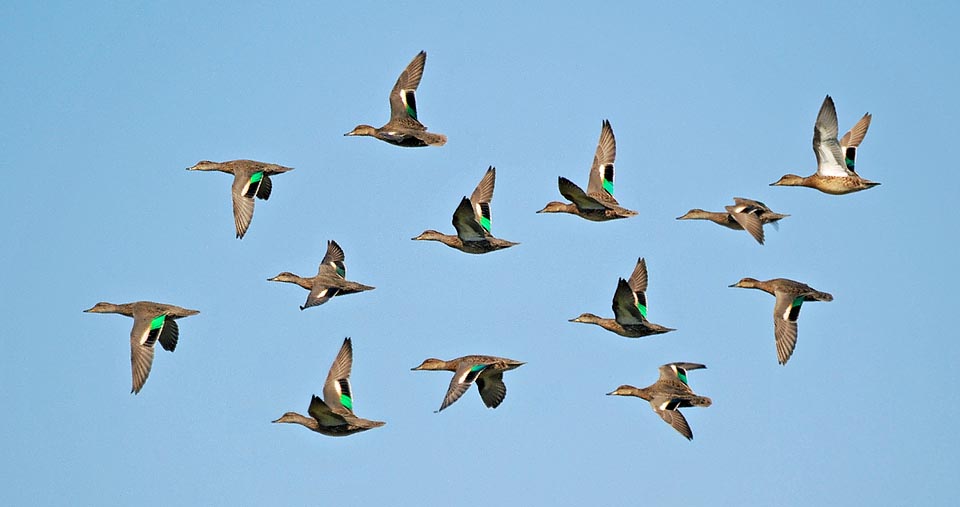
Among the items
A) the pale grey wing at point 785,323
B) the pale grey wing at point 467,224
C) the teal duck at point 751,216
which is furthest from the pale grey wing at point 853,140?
the pale grey wing at point 467,224

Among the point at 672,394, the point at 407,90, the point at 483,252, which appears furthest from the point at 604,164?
the point at 672,394

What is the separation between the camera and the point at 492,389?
30406 mm

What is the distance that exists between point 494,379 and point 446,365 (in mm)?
1180

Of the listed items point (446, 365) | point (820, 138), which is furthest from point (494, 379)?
point (820, 138)

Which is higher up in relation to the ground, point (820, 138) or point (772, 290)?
point (820, 138)

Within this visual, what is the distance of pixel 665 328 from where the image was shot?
30.2 meters

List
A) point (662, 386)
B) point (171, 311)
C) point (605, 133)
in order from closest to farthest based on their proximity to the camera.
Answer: point (171, 311) < point (662, 386) < point (605, 133)

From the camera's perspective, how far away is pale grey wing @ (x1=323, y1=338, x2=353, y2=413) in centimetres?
3052

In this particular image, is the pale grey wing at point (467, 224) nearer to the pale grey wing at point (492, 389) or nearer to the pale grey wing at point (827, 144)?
the pale grey wing at point (492, 389)

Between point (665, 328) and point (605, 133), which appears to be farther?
point (605, 133)

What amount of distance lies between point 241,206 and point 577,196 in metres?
6.54

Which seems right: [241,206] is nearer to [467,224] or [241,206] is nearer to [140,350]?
[140,350]

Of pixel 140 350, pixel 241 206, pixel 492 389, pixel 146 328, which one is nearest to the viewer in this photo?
pixel 140 350

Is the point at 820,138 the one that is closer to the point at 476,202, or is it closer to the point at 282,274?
the point at 476,202
